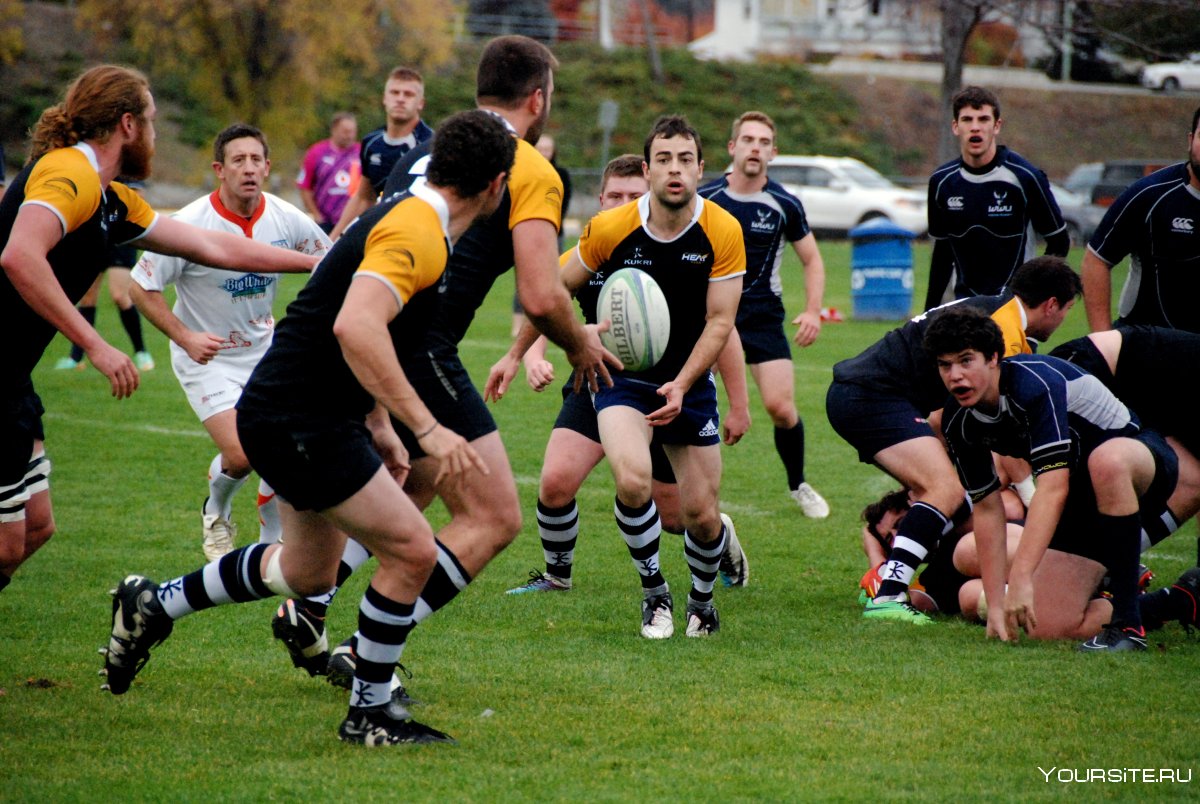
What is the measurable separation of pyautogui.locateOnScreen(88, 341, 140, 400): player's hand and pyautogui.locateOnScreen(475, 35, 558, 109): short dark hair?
1659 mm

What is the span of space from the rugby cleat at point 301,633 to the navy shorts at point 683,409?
1619mm

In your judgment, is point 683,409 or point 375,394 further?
point 683,409

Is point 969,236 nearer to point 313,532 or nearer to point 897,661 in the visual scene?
point 897,661

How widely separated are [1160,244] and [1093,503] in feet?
5.34

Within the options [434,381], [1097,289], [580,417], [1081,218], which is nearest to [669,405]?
[580,417]

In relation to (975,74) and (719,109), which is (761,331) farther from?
(975,74)

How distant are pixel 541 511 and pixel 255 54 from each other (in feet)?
115

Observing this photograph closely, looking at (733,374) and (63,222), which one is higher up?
(63,222)

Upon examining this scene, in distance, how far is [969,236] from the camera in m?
8.10

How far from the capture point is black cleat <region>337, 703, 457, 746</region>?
429 cm

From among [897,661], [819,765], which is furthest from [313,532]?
[897,661]

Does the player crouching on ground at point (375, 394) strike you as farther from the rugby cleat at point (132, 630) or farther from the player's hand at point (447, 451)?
the rugby cleat at point (132, 630)

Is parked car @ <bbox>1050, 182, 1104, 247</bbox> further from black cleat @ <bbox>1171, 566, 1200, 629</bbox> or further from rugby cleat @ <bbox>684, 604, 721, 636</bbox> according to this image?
rugby cleat @ <bbox>684, 604, 721, 636</bbox>

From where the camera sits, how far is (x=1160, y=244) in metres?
6.66
